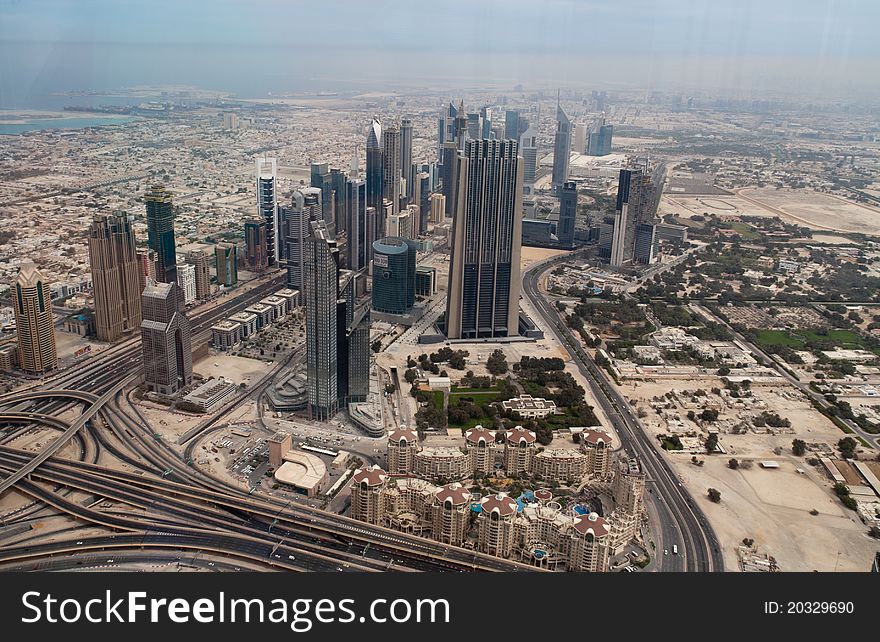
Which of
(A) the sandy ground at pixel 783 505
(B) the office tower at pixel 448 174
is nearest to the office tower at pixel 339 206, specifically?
(B) the office tower at pixel 448 174

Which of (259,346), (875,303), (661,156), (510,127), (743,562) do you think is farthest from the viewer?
(661,156)

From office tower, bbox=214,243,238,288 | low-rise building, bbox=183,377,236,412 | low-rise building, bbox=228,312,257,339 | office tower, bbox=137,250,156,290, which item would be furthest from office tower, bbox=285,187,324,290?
low-rise building, bbox=183,377,236,412

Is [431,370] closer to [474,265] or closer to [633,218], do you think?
[474,265]

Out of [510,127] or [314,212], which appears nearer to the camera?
[314,212]

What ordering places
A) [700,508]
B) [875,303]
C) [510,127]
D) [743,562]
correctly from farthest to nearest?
[510,127] < [875,303] < [700,508] < [743,562]

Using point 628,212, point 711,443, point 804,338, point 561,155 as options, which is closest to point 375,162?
point 628,212

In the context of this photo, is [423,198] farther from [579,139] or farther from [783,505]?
[783,505]
